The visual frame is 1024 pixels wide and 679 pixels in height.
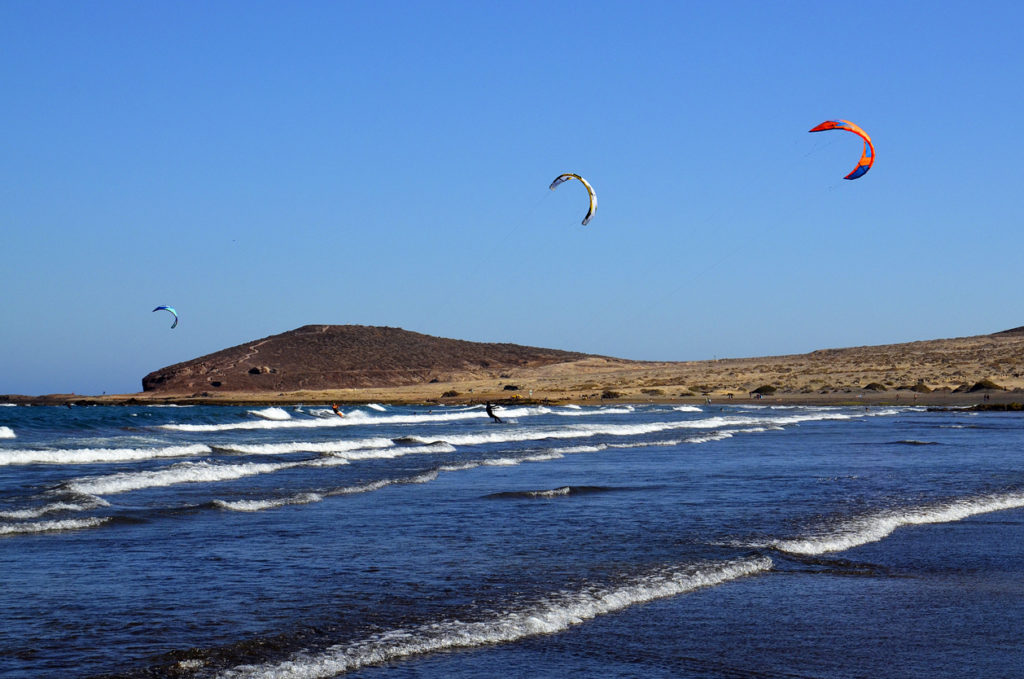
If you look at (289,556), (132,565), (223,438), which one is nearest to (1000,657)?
(289,556)

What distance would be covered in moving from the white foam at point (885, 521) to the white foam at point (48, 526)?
27.5 ft

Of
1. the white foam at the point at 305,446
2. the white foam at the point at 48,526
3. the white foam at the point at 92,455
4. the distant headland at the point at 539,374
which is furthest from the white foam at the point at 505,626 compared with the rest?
the distant headland at the point at 539,374

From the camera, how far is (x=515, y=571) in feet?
30.3

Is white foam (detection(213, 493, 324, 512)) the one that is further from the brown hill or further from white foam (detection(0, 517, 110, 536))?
the brown hill

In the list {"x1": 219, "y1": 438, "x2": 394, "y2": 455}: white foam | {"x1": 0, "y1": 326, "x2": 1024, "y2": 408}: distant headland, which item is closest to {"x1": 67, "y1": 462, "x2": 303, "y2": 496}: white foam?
{"x1": 219, "y1": 438, "x2": 394, "y2": 455}: white foam

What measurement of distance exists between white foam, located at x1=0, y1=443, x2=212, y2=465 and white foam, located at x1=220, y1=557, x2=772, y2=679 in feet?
57.8

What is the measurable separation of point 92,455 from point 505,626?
62.6ft

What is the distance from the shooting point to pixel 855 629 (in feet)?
23.6

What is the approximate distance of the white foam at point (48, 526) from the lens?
38.0 feet

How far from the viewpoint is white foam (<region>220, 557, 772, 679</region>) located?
6.25 m

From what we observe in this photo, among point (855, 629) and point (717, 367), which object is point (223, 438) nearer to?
point (855, 629)

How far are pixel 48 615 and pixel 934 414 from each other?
44525 millimetres

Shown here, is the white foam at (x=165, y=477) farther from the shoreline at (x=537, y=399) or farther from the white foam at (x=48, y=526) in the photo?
the shoreline at (x=537, y=399)

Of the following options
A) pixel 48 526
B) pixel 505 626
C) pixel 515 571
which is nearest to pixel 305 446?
pixel 48 526
